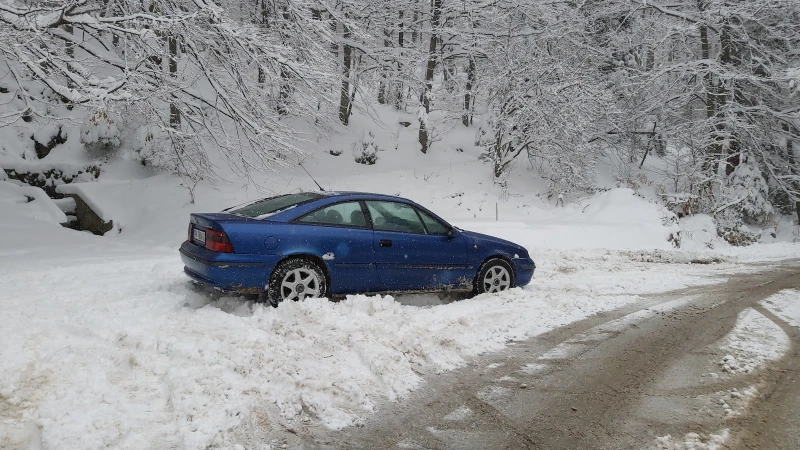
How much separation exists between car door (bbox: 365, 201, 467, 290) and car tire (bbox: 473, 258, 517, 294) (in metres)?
0.32

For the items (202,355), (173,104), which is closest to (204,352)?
(202,355)

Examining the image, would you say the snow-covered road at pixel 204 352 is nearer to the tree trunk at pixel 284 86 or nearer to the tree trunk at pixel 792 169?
the tree trunk at pixel 284 86

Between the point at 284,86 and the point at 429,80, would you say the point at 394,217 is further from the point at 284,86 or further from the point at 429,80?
the point at 429,80

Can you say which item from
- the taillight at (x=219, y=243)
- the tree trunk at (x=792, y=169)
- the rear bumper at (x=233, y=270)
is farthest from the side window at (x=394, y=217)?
the tree trunk at (x=792, y=169)

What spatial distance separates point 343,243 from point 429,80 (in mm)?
14670

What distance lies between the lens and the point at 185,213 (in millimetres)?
12180

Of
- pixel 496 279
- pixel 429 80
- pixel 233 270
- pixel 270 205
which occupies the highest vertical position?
pixel 429 80

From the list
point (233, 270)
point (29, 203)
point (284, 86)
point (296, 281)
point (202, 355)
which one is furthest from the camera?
point (29, 203)

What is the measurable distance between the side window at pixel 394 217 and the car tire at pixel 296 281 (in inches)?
36.7

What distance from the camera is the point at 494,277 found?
23.1ft

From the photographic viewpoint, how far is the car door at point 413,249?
617 centimetres

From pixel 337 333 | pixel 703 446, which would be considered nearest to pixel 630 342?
pixel 703 446

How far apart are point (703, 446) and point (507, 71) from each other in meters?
14.6

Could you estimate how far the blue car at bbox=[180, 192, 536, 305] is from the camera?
539cm
